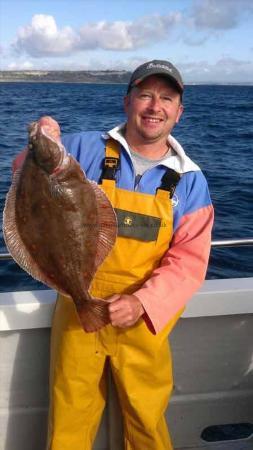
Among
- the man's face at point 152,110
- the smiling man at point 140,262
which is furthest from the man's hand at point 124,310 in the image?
the man's face at point 152,110

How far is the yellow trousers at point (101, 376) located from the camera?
112 inches

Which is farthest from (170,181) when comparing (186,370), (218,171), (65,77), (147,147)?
(65,77)

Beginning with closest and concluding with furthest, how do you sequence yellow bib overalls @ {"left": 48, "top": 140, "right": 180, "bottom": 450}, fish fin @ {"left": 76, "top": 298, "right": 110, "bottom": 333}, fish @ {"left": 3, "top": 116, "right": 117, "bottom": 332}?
fish @ {"left": 3, "top": 116, "right": 117, "bottom": 332} → fish fin @ {"left": 76, "top": 298, "right": 110, "bottom": 333} → yellow bib overalls @ {"left": 48, "top": 140, "right": 180, "bottom": 450}

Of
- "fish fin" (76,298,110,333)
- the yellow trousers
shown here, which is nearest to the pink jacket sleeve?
the yellow trousers

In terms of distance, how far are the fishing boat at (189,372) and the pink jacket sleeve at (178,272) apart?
434mm

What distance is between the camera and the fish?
7.94 ft

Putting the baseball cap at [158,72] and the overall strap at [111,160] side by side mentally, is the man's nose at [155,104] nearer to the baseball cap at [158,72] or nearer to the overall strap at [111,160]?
the baseball cap at [158,72]

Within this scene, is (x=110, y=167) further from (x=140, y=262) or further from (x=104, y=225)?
(x=140, y=262)

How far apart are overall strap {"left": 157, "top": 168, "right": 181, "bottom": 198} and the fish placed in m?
0.42

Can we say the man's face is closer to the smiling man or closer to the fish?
the smiling man

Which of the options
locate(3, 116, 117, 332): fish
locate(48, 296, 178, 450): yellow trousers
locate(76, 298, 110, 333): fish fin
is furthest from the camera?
locate(48, 296, 178, 450): yellow trousers

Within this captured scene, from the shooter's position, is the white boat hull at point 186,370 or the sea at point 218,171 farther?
the sea at point 218,171

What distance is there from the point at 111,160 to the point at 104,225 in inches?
18.6

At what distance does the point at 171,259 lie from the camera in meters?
2.81
